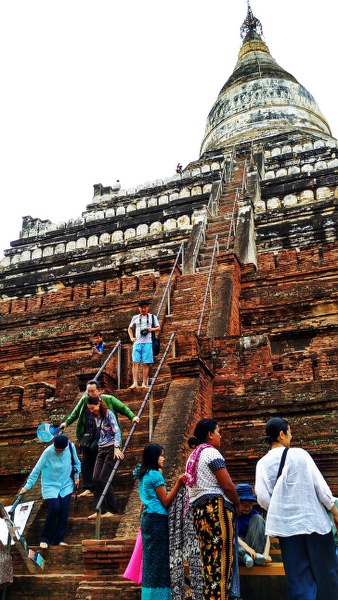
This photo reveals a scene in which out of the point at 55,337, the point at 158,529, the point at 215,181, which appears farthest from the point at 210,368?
the point at 215,181

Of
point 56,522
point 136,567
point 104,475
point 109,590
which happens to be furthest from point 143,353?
point 136,567

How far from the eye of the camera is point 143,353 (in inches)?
326

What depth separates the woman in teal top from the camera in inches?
168

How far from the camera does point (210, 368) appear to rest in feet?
25.9

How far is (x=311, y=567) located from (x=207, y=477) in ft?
2.75

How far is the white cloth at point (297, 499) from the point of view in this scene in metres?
3.82

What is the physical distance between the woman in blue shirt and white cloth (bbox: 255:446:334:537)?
273 cm

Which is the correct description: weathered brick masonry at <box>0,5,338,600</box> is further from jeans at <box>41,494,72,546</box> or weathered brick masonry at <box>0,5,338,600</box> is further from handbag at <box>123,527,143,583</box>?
handbag at <box>123,527,143,583</box>

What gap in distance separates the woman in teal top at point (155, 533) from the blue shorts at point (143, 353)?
3711mm

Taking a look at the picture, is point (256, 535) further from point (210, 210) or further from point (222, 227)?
point (210, 210)

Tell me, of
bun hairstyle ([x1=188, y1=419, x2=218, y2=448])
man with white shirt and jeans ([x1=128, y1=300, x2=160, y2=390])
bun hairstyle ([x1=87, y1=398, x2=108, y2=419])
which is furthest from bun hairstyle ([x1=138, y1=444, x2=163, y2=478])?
man with white shirt and jeans ([x1=128, y1=300, x2=160, y2=390])

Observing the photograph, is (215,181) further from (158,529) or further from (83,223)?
(158,529)

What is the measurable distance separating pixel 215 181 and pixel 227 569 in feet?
52.4

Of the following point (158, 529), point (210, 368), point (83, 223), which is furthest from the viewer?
point (83, 223)
